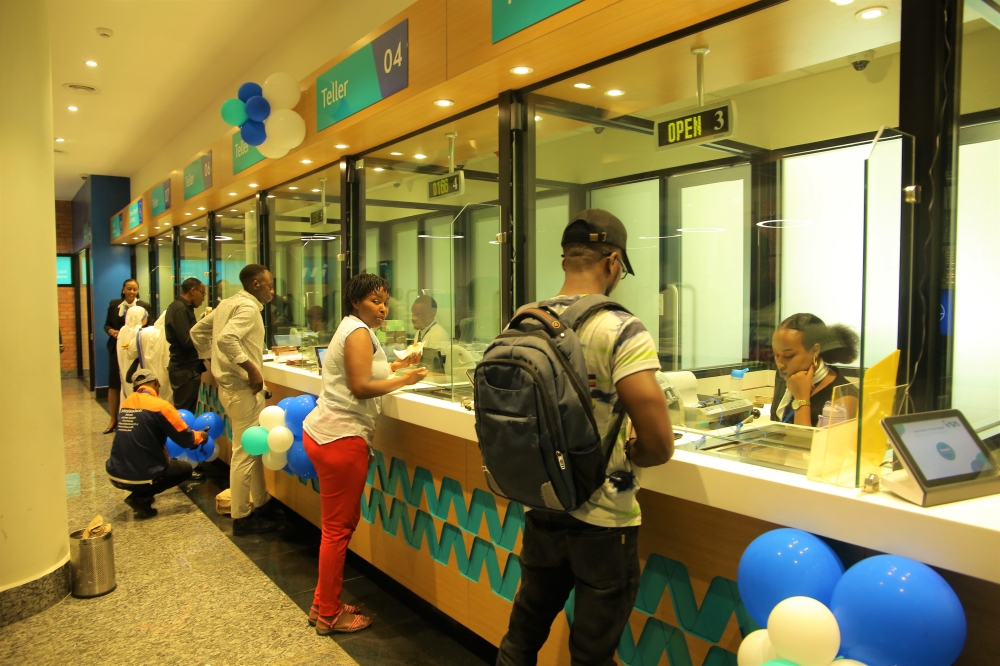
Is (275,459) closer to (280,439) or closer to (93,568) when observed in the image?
(280,439)

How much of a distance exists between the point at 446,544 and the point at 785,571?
5.72 ft

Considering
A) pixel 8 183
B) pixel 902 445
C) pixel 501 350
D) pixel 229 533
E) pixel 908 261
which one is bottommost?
pixel 229 533

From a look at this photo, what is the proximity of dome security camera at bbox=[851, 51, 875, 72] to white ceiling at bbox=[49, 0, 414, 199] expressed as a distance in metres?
2.39

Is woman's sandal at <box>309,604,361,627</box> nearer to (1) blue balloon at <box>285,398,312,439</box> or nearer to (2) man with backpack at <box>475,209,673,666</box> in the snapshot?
(1) blue balloon at <box>285,398,312,439</box>

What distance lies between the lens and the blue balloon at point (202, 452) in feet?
16.9

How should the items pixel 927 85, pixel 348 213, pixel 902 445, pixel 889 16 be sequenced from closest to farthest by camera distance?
pixel 902 445, pixel 927 85, pixel 889 16, pixel 348 213

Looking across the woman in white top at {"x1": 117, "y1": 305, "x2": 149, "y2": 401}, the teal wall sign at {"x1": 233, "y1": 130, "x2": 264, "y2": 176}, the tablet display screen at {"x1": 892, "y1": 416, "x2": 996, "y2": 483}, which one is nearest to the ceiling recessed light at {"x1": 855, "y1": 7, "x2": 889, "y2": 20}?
the tablet display screen at {"x1": 892, "y1": 416, "x2": 996, "y2": 483}

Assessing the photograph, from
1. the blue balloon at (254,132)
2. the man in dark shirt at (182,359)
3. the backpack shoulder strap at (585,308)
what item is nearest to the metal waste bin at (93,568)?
the man in dark shirt at (182,359)

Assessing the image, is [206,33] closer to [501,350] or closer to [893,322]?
[501,350]

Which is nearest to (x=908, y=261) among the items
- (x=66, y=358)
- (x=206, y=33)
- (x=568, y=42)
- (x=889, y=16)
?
(x=889, y=16)

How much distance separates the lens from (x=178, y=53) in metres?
6.04

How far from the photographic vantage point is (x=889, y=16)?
2180mm

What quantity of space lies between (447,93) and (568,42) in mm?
760

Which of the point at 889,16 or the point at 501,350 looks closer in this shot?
the point at 501,350
